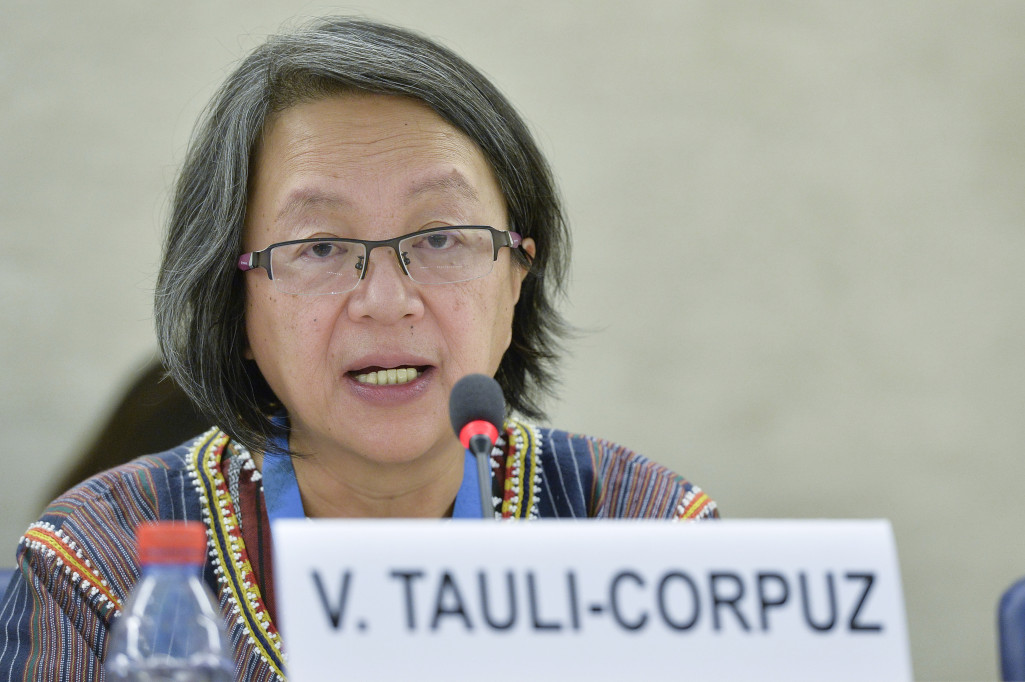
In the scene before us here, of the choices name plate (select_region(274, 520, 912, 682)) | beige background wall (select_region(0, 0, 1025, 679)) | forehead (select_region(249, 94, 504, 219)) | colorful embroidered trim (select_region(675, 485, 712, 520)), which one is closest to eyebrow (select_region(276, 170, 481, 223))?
forehead (select_region(249, 94, 504, 219))

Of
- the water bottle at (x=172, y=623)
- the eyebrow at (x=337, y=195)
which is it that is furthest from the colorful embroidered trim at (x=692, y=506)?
the water bottle at (x=172, y=623)

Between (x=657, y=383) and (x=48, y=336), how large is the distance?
1602 millimetres

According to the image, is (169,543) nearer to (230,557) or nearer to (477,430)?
(477,430)

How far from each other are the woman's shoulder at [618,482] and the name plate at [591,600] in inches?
35.2

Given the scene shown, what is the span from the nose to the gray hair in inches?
A: 8.7

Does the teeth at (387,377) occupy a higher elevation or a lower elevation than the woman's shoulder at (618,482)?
higher

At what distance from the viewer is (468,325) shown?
1473 mm

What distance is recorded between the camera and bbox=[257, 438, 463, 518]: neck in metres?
1.54

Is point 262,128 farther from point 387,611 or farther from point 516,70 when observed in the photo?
point 516,70

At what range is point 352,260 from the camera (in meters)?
1.43

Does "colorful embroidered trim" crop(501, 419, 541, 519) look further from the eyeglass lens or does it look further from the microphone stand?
the microphone stand

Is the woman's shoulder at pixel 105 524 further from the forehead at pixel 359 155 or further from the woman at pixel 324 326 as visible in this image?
the forehead at pixel 359 155

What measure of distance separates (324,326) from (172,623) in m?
0.58

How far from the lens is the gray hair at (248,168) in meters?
1.52
